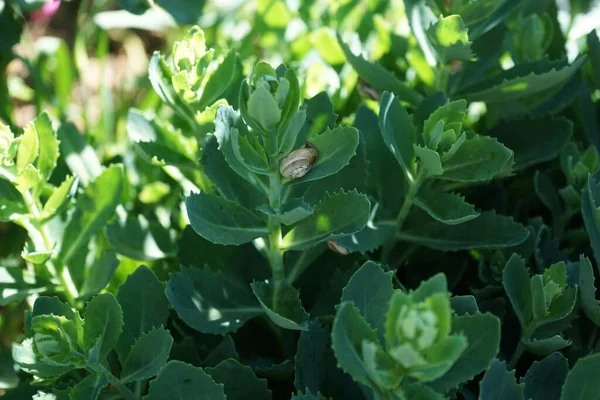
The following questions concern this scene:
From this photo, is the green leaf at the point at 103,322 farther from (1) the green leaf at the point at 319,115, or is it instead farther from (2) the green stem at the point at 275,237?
(1) the green leaf at the point at 319,115

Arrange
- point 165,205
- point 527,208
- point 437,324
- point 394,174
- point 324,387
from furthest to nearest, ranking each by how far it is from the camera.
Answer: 1. point 165,205
2. point 527,208
3. point 394,174
4. point 324,387
5. point 437,324

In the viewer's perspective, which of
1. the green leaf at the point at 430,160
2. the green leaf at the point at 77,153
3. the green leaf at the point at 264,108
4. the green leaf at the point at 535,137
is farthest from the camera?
the green leaf at the point at 77,153

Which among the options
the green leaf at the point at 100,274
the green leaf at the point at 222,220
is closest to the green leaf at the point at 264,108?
the green leaf at the point at 222,220

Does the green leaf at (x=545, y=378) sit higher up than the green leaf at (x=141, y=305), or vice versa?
the green leaf at (x=141, y=305)

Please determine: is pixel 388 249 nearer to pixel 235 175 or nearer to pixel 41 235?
pixel 235 175

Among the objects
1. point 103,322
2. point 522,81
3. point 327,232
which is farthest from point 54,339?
point 522,81

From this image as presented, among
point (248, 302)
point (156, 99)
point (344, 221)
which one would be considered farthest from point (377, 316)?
point (156, 99)

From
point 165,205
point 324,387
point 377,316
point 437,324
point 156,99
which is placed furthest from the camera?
point 156,99

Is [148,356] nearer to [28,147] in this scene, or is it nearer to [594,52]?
[28,147]
